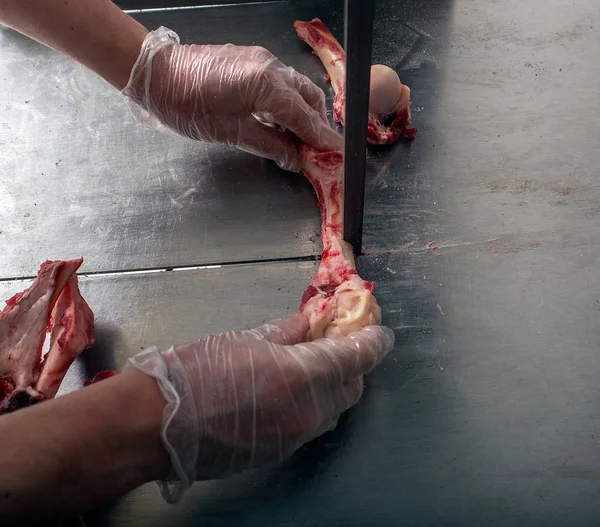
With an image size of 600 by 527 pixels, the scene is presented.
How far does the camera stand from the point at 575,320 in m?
1.66

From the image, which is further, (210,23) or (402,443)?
(210,23)

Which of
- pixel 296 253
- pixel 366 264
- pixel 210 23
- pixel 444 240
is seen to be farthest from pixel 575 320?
pixel 210 23

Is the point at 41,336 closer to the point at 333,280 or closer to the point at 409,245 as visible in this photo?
the point at 333,280

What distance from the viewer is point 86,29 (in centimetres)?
185

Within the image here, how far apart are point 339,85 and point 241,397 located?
4.50ft

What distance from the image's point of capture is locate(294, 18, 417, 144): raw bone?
80.0 inches

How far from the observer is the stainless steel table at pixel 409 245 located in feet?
4.63

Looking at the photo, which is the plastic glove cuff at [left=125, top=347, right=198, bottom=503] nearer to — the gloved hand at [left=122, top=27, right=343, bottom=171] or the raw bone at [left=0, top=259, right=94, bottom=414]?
the raw bone at [left=0, top=259, right=94, bottom=414]

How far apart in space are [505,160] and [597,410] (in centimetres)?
90

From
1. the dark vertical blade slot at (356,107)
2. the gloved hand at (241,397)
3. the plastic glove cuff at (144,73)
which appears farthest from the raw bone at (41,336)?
the dark vertical blade slot at (356,107)

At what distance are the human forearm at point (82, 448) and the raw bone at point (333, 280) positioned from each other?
55 centimetres

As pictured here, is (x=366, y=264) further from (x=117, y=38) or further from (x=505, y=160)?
(x=117, y=38)

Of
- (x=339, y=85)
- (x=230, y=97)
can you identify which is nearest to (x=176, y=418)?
(x=230, y=97)

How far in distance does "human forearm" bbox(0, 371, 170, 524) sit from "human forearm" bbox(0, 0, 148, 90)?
115 centimetres
